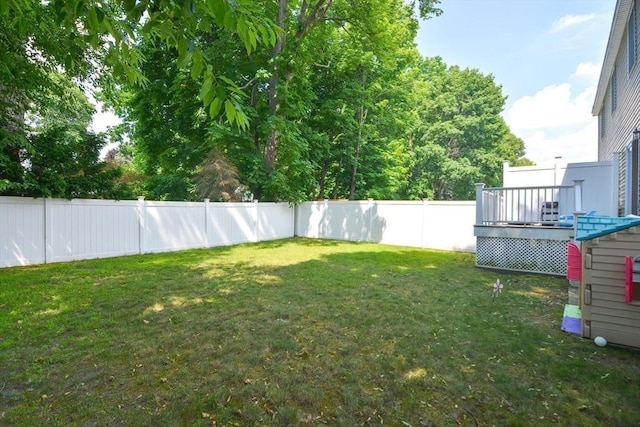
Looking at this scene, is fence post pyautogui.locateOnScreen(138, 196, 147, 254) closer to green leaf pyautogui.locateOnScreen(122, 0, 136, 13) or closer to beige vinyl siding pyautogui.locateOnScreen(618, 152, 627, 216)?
green leaf pyautogui.locateOnScreen(122, 0, 136, 13)

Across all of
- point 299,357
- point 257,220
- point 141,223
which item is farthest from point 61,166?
point 299,357

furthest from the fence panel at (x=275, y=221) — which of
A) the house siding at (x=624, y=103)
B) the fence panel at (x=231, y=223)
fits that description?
the house siding at (x=624, y=103)

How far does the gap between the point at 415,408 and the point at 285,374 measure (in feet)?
3.15

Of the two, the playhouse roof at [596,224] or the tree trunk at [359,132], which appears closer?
the playhouse roof at [596,224]

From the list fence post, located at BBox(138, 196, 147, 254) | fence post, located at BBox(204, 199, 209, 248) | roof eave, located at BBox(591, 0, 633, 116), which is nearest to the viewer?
roof eave, located at BBox(591, 0, 633, 116)

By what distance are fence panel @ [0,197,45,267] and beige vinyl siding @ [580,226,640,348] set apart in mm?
8903

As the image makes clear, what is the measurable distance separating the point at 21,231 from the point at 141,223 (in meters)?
2.34

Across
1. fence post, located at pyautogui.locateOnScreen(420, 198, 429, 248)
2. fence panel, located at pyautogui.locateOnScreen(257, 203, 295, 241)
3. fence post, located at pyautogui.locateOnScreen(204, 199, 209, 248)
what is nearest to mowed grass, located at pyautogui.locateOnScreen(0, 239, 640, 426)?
fence post, located at pyautogui.locateOnScreen(204, 199, 209, 248)

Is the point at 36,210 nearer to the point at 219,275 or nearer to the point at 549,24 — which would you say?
the point at 219,275

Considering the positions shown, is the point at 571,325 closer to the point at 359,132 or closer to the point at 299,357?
the point at 299,357

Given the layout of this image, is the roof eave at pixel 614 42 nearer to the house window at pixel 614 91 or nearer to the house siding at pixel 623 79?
the house siding at pixel 623 79

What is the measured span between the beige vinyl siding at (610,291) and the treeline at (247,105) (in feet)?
11.2

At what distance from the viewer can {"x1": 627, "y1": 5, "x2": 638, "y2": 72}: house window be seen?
6066 millimetres

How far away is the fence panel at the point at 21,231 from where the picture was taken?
20.7 feet
